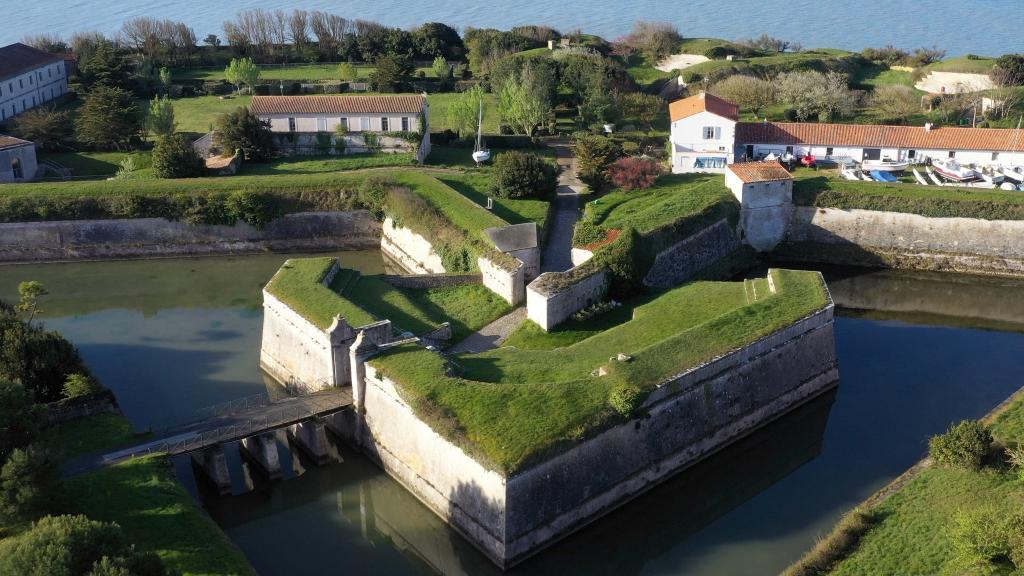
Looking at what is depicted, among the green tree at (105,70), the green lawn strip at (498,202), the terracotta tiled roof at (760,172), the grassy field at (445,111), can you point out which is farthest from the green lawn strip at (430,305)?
the green tree at (105,70)

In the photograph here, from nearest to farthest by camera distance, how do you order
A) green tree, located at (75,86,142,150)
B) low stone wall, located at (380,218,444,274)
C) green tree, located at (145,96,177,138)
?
low stone wall, located at (380,218,444,274) → green tree, located at (75,86,142,150) → green tree, located at (145,96,177,138)

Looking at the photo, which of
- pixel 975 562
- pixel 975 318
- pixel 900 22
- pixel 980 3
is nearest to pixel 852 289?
pixel 975 318

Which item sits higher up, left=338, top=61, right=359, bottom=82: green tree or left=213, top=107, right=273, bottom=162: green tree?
left=338, top=61, right=359, bottom=82: green tree

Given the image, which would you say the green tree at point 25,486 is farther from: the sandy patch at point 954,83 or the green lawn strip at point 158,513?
the sandy patch at point 954,83

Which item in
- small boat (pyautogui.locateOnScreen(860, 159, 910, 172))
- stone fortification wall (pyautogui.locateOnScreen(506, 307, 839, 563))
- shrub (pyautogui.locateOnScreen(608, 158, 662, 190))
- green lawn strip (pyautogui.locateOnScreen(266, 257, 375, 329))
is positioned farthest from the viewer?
small boat (pyautogui.locateOnScreen(860, 159, 910, 172))

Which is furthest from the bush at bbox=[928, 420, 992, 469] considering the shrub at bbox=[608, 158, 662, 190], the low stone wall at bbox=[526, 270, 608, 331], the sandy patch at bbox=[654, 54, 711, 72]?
the sandy patch at bbox=[654, 54, 711, 72]

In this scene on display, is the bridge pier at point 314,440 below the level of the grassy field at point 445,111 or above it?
below

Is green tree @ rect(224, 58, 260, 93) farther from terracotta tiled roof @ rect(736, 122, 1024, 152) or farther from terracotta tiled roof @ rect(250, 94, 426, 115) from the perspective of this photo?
terracotta tiled roof @ rect(736, 122, 1024, 152)
